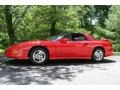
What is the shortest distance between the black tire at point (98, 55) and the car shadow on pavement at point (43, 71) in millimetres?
225

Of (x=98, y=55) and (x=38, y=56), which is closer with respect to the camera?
(x=38, y=56)

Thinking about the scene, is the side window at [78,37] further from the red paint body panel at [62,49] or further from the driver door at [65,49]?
the driver door at [65,49]

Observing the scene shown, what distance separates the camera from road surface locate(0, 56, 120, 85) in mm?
8730

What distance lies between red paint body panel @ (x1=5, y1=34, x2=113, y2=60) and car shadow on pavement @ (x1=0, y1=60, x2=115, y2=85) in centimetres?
28

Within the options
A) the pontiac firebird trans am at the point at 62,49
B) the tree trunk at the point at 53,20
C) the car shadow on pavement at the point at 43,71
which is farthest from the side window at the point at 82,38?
the tree trunk at the point at 53,20

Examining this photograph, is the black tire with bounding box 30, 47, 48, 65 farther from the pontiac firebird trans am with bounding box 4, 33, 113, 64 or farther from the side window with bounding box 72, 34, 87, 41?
the side window with bounding box 72, 34, 87, 41

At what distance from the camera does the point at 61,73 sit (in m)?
9.88

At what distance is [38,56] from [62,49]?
939mm

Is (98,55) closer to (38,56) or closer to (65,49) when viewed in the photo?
(65,49)

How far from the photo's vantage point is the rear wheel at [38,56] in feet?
37.5

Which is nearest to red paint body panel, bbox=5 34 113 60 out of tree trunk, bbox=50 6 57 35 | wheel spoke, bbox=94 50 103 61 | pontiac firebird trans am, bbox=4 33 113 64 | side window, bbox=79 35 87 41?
pontiac firebird trans am, bbox=4 33 113 64

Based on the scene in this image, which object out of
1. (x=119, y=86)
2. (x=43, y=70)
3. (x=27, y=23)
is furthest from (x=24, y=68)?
(x=27, y=23)

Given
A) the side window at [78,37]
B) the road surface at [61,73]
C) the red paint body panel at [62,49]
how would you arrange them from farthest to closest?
the side window at [78,37] < the red paint body panel at [62,49] < the road surface at [61,73]

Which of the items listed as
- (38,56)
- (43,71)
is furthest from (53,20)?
(43,71)
